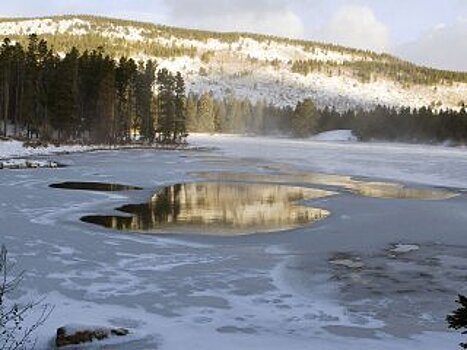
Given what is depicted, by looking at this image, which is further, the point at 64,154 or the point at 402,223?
the point at 64,154

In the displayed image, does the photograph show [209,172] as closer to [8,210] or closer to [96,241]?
[8,210]

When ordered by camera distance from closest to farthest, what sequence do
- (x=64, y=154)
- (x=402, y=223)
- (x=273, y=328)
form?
(x=273, y=328)
(x=402, y=223)
(x=64, y=154)

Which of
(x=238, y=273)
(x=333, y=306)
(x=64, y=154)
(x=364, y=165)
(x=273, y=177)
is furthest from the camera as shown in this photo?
(x=64, y=154)

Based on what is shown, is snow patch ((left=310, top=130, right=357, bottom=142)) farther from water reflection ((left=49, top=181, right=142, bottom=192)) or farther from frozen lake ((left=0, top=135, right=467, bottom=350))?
frozen lake ((left=0, top=135, right=467, bottom=350))

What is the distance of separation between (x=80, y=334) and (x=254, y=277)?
5190 millimetres

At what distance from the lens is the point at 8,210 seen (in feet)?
69.7

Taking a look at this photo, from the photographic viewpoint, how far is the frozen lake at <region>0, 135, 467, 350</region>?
388 inches

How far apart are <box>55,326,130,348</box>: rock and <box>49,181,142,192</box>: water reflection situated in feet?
66.8

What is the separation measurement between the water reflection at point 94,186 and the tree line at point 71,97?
34414mm

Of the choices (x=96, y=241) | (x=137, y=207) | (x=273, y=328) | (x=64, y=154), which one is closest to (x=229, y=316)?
(x=273, y=328)

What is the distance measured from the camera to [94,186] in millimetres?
30656

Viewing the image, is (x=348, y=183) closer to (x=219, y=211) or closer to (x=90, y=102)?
(x=219, y=211)

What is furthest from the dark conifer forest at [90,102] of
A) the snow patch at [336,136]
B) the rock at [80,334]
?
the rock at [80,334]

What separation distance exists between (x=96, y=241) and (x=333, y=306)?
24.9 ft
